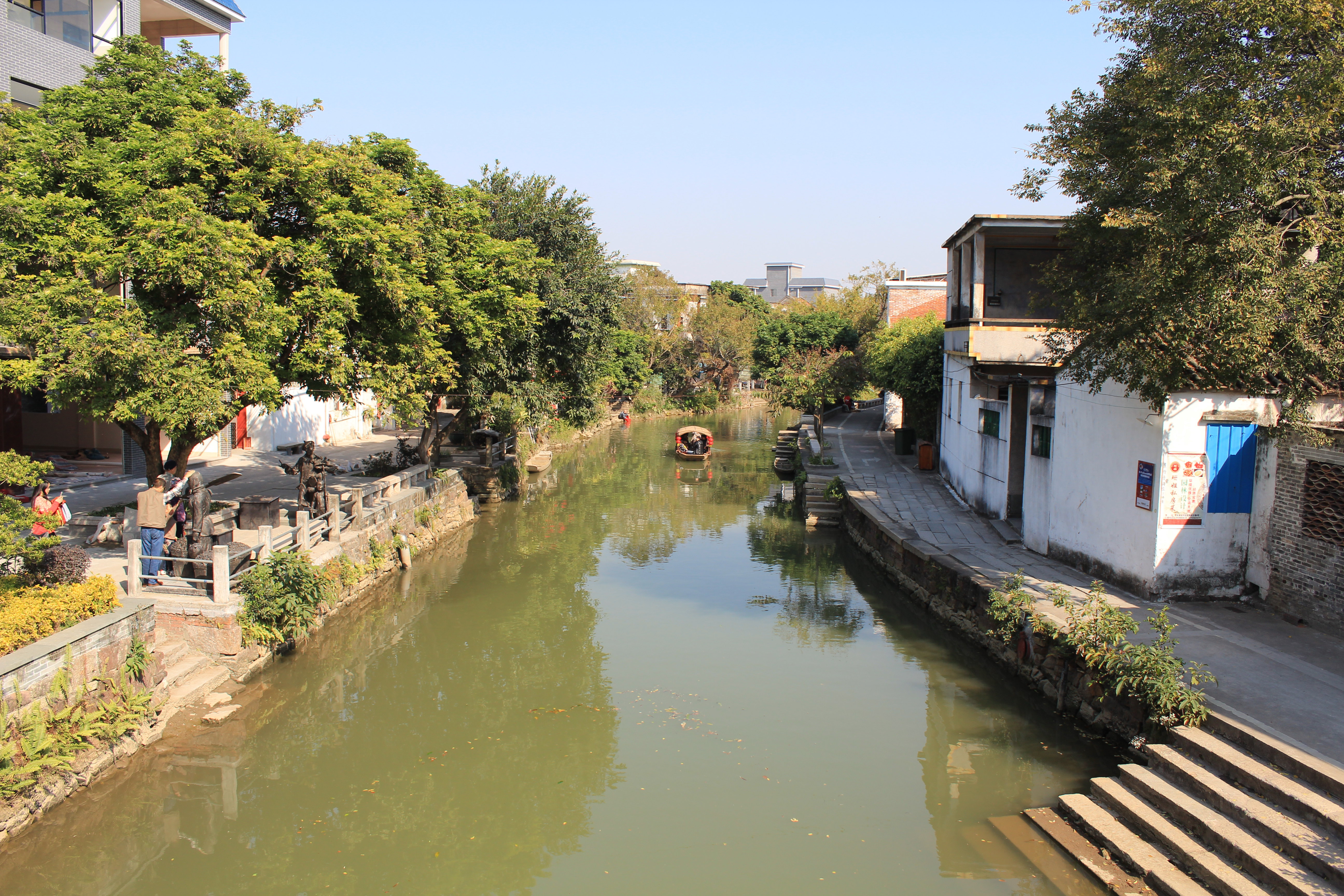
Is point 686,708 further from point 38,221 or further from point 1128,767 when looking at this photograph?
point 38,221

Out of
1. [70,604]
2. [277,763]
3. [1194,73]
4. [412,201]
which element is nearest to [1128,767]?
[1194,73]

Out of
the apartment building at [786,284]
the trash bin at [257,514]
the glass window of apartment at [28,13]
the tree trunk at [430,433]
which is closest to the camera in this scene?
the trash bin at [257,514]

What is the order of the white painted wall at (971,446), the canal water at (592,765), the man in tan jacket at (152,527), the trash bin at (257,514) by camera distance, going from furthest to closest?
the white painted wall at (971,446) → the trash bin at (257,514) → the man in tan jacket at (152,527) → the canal water at (592,765)

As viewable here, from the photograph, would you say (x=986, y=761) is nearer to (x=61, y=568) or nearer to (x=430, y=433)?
(x=61, y=568)

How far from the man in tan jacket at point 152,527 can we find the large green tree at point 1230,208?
12228 mm

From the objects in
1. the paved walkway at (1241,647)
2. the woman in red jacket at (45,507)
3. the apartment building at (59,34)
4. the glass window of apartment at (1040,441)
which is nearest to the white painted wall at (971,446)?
the paved walkway at (1241,647)

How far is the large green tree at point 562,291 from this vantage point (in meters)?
24.1

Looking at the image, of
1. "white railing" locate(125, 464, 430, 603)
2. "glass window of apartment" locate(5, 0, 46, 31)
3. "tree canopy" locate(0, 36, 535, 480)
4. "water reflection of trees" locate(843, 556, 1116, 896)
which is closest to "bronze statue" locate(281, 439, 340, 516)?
"white railing" locate(125, 464, 430, 603)

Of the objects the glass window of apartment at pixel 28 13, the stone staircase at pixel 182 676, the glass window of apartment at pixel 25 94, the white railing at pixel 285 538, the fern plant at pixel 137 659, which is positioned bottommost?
the stone staircase at pixel 182 676

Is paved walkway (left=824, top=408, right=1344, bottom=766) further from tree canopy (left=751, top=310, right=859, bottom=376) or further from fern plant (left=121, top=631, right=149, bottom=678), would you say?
tree canopy (left=751, top=310, right=859, bottom=376)

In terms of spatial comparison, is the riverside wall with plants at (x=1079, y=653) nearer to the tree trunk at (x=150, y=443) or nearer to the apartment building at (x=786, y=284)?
the tree trunk at (x=150, y=443)

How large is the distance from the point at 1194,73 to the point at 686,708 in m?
9.85

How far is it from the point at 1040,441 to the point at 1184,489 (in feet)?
11.9

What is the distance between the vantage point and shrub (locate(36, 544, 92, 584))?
10.0 m
